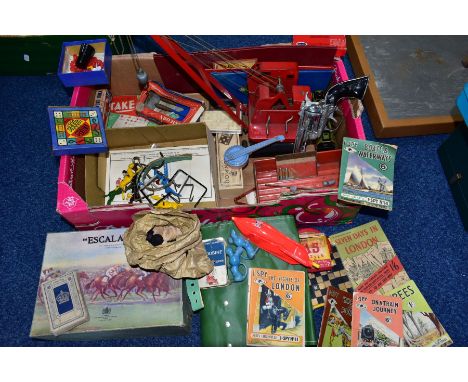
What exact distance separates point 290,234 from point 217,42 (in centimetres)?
159

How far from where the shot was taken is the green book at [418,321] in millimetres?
2094

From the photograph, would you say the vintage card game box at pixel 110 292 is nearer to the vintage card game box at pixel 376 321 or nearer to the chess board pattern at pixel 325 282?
the chess board pattern at pixel 325 282

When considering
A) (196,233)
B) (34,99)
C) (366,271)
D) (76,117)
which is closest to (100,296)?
(196,233)

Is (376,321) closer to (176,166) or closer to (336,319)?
(336,319)

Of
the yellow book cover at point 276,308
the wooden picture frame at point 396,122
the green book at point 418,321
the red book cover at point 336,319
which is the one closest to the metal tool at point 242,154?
the yellow book cover at point 276,308

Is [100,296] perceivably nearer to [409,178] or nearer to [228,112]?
[228,112]

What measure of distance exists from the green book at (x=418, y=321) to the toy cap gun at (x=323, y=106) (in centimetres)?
93

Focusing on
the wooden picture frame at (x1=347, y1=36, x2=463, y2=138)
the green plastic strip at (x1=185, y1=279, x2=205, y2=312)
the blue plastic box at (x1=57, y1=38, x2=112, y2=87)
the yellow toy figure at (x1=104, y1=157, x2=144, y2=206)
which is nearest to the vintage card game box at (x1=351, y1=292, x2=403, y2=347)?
the green plastic strip at (x1=185, y1=279, x2=205, y2=312)

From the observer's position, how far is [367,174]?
2.03 metres

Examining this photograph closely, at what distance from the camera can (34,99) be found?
2.85 m

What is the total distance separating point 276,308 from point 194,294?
0.39m

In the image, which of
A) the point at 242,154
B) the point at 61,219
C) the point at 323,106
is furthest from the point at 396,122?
the point at 61,219

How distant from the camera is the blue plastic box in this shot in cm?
223

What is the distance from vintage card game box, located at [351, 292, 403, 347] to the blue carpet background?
23 cm
